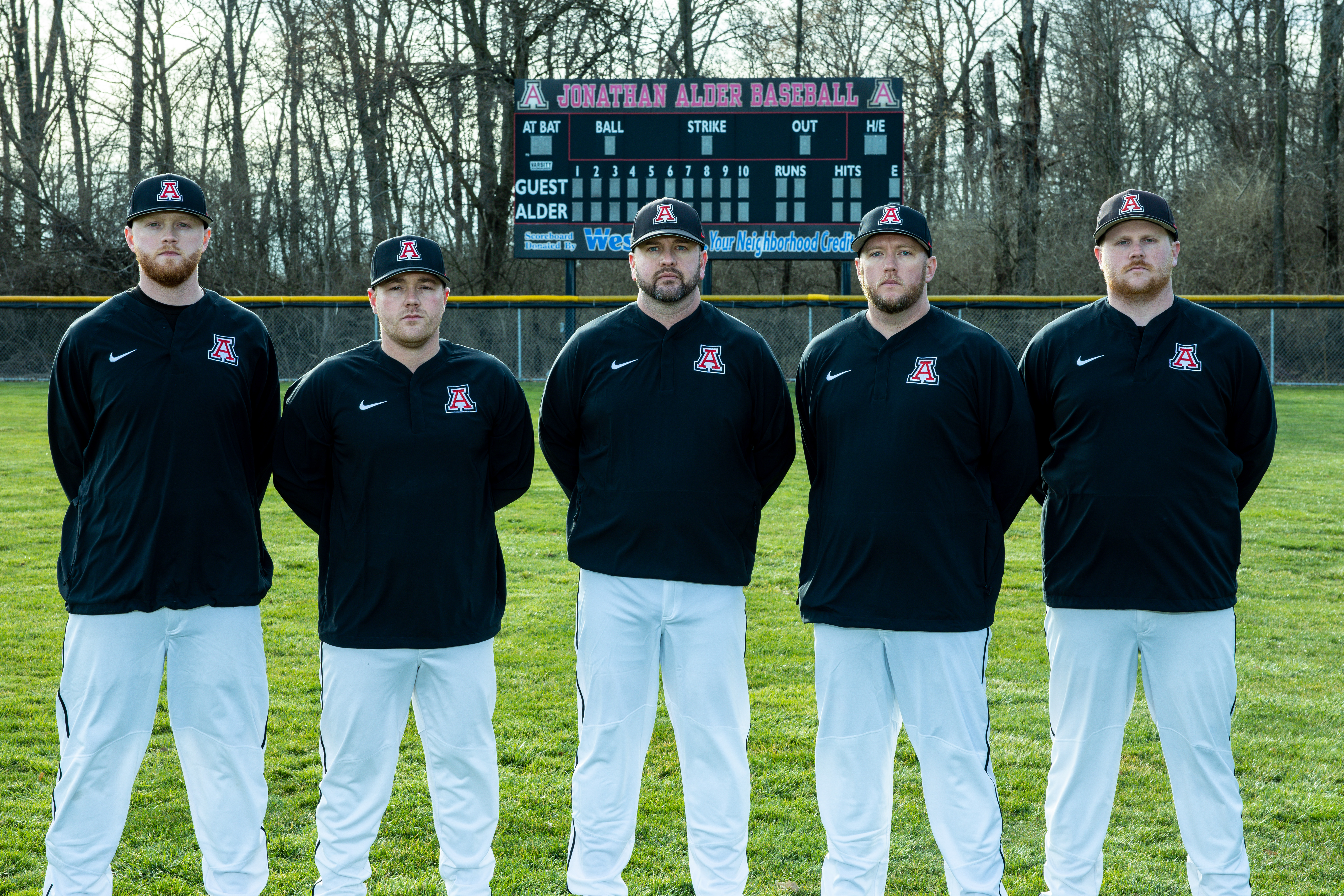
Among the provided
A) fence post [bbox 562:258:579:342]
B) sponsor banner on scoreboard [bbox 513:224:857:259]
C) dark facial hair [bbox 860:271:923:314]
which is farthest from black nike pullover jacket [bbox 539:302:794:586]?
fence post [bbox 562:258:579:342]

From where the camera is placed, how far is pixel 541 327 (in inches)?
829

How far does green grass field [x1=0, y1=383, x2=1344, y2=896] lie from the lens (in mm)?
3992

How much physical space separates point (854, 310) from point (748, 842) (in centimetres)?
1601

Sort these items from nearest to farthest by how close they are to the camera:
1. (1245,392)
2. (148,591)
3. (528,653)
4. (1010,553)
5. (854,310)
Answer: (148,591) < (1245,392) < (528,653) < (1010,553) < (854,310)

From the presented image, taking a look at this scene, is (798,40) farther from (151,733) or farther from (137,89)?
(151,733)

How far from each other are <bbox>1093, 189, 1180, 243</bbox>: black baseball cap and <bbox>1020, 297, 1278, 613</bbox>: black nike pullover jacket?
0.29 m

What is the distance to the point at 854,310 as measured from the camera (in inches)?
768

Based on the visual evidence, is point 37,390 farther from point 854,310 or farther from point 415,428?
point 415,428

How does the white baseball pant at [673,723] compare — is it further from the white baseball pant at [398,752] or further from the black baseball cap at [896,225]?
the black baseball cap at [896,225]

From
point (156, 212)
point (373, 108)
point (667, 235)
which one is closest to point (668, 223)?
point (667, 235)

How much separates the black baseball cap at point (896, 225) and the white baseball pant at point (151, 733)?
7.95ft

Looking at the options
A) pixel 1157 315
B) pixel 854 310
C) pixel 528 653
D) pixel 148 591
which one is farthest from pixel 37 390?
pixel 1157 315

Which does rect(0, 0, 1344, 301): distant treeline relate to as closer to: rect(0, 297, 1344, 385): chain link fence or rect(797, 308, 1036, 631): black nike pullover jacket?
rect(0, 297, 1344, 385): chain link fence

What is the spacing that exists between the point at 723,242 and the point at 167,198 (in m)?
16.1
